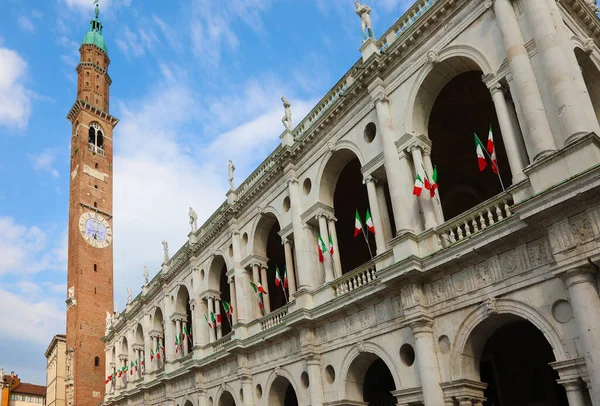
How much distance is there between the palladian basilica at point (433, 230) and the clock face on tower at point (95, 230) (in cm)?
3005

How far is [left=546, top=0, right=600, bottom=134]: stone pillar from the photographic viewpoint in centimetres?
1338

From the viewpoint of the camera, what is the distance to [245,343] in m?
25.1

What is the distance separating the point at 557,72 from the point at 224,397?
22.1 m

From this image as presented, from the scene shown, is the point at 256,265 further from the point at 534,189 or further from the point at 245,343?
the point at 534,189

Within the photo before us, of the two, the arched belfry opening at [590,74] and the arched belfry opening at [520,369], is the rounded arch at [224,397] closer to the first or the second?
the arched belfry opening at [520,369]

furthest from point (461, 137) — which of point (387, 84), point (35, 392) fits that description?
point (35, 392)

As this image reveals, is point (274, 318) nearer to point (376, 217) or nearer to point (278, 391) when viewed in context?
point (278, 391)

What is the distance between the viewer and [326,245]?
21594 millimetres

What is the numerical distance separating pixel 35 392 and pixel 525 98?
99299mm

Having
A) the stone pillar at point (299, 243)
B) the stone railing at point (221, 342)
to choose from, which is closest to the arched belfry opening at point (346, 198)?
the stone pillar at point (299, 243)

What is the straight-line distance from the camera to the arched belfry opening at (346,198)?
2225 cm

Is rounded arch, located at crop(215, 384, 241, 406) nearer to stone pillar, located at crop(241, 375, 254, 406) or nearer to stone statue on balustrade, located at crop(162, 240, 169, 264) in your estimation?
stone pillar, located at crop(241, 375, 254, 406)

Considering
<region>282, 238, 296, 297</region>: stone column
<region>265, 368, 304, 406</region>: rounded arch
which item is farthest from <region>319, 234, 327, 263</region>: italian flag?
<region>265, 368, 304, 406</region>: rounded arch

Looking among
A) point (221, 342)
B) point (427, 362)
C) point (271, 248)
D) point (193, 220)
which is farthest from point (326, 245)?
point (193, 220)
